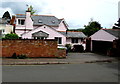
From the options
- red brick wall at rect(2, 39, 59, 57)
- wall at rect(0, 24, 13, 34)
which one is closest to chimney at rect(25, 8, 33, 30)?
wall at rect(0, 24, 13, 34)

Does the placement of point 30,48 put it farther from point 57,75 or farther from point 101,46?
point 101,46

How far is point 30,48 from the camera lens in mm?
15836

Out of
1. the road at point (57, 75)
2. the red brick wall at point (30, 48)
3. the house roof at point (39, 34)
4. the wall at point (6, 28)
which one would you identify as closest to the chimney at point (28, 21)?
the house roof at point (39, 34)

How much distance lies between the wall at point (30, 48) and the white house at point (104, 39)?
8718 mm

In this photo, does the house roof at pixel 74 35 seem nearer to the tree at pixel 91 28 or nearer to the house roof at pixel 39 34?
the house roof at pixel 39 34

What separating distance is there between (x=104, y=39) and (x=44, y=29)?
10.3 metres

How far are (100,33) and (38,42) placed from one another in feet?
36.4

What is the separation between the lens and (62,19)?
110 ft

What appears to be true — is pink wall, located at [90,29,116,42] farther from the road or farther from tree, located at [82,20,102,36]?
tree, located at [82,20,102,36]

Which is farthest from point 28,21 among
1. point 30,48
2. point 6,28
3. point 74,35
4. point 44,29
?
point 30,48

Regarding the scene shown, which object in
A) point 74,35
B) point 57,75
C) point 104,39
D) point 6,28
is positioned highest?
point 6,28

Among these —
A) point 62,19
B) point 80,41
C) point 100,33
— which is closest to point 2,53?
point 100,33

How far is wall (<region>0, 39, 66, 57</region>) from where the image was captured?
15625mm

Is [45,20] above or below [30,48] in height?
above
